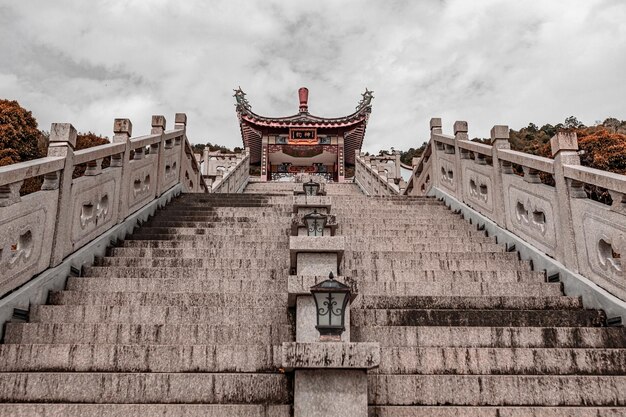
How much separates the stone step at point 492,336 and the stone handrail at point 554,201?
72 cm

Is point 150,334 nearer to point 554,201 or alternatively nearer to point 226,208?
point 226,208

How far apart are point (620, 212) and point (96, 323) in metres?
5.48

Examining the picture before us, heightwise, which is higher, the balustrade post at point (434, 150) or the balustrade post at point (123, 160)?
the balustrade post at point (434, 150)

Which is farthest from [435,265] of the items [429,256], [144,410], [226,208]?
[226,208]

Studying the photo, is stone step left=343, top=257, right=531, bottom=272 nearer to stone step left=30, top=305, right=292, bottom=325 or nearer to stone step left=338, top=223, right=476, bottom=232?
stone step left=338, top=223, right=476, bottom=232

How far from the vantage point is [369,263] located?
19.0 feet

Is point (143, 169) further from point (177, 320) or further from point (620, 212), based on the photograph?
point (620, 212)

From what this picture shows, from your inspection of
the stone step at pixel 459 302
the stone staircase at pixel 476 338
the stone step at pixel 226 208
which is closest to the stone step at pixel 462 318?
the stone staircase at pixel 476 338

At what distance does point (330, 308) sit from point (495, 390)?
162 cm

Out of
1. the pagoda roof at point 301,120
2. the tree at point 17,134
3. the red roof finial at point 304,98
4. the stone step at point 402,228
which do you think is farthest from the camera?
the red roof finial at point 304,98

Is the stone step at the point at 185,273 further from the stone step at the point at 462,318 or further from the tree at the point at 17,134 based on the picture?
the tree at the point at 17,134

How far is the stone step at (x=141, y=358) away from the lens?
3658 mm

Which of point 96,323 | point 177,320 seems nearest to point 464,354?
point 177,320

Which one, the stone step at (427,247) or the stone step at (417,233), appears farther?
the stone step at (417,233)
